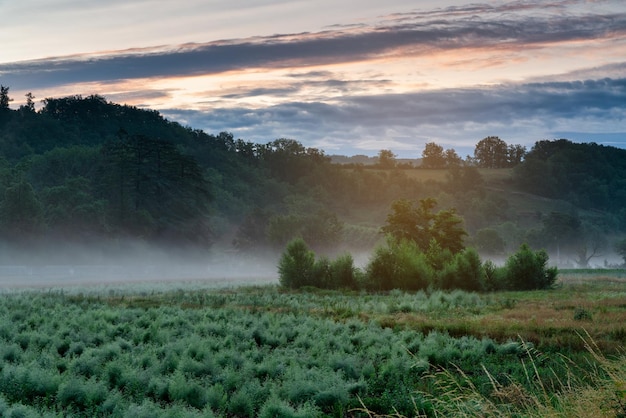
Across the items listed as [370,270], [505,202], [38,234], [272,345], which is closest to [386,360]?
[272,345]

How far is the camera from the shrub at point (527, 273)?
186 ft

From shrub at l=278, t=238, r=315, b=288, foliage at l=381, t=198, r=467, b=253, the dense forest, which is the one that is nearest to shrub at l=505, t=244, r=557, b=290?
shrub at l=278, t=238, r=315, b=288

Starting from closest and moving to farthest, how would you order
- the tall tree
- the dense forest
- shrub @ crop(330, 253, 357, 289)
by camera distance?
shrub @ crop(330, 253, 357, 289), the dense forest, the tall tree

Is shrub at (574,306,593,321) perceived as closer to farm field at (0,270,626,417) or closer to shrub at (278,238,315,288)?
farm field at (0,270,626,417)

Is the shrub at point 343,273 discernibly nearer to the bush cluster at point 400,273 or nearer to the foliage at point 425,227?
the bush cluster at point 400,273

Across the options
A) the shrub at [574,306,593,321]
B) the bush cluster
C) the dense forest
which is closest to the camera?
the shrub at [574,306,593,321]

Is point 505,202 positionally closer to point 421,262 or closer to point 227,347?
point 421,262

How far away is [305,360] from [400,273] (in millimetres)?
33804

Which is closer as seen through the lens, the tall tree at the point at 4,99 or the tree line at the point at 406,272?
the tree line at the point at 406,272

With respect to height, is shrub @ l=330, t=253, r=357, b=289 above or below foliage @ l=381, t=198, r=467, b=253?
below

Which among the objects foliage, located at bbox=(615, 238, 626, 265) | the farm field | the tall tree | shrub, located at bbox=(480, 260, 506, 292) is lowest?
foliage, located at bbox=(615, 238, 626, 265)

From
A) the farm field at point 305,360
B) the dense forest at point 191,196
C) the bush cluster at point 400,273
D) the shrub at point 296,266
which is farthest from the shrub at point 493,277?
the dense forest at point 191,196

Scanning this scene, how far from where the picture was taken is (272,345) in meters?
23.6

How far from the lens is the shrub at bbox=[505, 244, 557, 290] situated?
56594 mm
